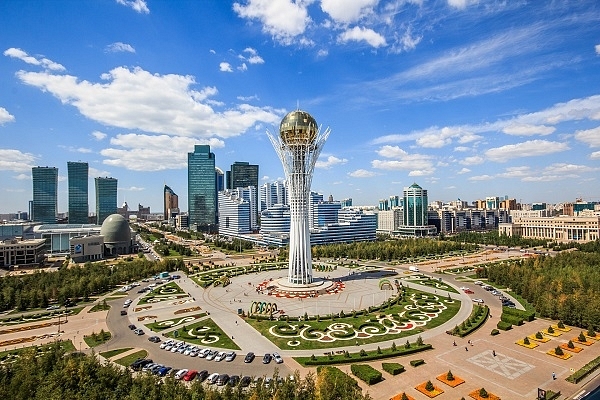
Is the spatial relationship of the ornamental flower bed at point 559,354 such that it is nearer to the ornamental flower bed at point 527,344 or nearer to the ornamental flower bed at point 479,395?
the ornamental flower bed at point 527,344

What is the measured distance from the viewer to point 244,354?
41781mm

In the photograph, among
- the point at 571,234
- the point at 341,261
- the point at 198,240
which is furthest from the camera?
the point at 198,240

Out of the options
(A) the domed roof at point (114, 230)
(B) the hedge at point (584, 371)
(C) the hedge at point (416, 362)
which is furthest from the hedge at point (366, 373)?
(A) the domed roof at point (114, 230)

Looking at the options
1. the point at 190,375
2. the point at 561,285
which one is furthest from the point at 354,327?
the point at 561,285

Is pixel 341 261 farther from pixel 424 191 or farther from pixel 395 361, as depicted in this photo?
pixel 424 191

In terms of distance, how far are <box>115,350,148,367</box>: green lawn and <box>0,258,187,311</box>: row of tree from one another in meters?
31.6

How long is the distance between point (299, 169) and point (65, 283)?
53.1 metres

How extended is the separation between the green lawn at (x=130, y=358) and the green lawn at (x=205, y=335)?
5.58m

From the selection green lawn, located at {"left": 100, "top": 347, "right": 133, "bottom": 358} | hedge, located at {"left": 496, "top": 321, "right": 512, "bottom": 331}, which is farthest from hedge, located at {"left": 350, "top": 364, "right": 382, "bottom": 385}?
green lawn, located at {"left": 100, "top": 347, "right": 133, "bottom": 358}

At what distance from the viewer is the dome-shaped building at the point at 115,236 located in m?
125

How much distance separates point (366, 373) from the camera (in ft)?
115

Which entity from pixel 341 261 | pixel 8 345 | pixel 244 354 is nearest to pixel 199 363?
pixel 244 354

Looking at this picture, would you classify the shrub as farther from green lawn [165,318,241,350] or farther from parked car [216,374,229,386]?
green lawn [165,318,241,350]

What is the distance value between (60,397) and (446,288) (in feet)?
218
